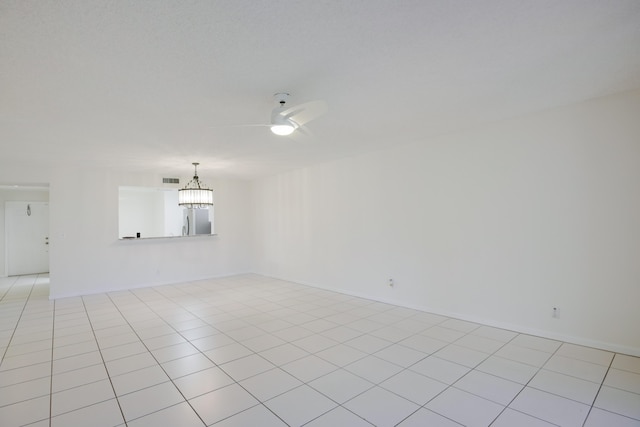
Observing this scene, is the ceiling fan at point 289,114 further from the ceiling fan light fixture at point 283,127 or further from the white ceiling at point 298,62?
the white ceiling at point 298,62

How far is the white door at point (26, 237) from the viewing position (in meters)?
8.03

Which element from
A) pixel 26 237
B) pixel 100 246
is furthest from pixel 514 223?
pixel 26 237

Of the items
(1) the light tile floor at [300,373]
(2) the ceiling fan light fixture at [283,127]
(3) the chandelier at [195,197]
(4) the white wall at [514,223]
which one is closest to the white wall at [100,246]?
(1) the light tile floor at [300,373]

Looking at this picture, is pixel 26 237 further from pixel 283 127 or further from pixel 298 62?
pixel 298 62

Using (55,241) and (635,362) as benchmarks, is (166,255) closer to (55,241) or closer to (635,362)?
(55,241)

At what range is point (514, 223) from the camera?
140 inches

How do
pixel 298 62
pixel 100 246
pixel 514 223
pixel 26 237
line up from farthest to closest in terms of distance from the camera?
1. pixel 26 237
2. pixel 100 246
3. pixel 514 223
4. pixel 298 62

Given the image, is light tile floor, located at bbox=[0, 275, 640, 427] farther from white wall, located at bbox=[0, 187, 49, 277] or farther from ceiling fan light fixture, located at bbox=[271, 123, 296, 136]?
white wall, located at bbox=[0, 187, 49, 277]

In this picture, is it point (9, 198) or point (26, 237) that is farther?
point (26, 237)

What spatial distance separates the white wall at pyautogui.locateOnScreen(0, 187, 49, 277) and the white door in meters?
0.07

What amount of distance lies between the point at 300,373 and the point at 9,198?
9522mm

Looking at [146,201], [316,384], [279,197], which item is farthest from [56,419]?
[146,201]

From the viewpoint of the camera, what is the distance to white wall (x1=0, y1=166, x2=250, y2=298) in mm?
5629

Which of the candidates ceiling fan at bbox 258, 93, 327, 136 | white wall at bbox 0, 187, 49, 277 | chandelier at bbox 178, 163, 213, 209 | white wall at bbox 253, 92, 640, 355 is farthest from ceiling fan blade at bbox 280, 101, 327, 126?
white wall at bbox 0, 187, 49, 277
